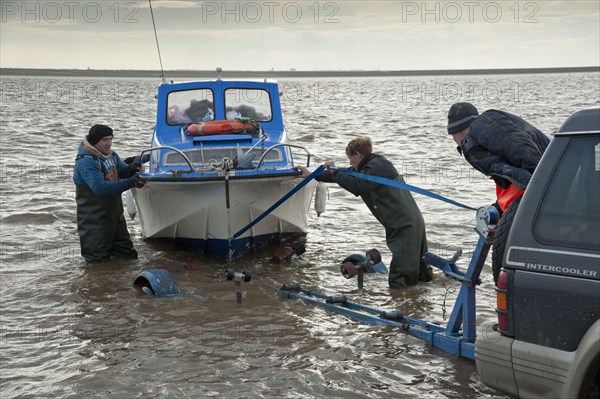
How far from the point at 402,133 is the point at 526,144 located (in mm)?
30584

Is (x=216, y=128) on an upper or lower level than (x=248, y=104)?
lower

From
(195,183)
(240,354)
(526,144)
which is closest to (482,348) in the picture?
(526,144)

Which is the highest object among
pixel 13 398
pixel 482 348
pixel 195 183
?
pixel 195 183

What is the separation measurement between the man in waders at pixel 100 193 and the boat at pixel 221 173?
0.46 metres

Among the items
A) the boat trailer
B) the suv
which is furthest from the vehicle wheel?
the suv

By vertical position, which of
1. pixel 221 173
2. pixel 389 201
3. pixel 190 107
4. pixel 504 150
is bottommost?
pixel 389 201

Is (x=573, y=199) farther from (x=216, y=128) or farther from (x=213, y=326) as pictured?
(x=216, y=128)

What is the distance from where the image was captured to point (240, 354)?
23.2ft

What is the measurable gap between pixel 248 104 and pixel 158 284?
4501 mm

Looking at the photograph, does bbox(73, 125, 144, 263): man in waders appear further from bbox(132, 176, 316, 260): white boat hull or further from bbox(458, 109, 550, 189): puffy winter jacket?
bbox(458, 109, 550, 189): puffy winter jacket

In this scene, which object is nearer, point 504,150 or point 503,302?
point 503,302

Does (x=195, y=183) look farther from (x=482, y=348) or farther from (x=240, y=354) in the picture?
(x=482, y=348)

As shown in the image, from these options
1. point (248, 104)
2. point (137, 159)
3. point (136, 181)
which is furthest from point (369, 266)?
point (248, 104)

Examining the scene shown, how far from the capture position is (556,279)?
436 cm
